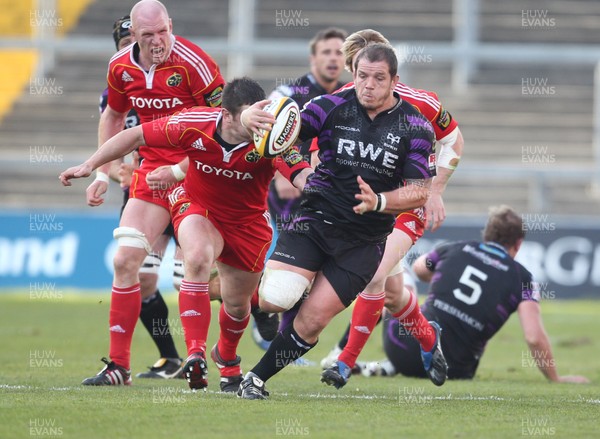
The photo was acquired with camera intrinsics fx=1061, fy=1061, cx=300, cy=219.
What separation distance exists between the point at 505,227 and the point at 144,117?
2.92 meters

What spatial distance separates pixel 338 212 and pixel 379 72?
2.89ft

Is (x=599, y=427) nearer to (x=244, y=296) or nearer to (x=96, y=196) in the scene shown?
(x=244, y=296)

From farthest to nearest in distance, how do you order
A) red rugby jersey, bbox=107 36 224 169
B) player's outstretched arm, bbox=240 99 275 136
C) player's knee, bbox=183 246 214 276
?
1. red rugby jersey, bbox=107 36 224 169
2. player's knee, bbox=183 246 214 276
3. player's outstretched arm, bbox=240 99 275 136

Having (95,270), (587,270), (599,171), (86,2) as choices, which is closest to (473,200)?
(599,171)

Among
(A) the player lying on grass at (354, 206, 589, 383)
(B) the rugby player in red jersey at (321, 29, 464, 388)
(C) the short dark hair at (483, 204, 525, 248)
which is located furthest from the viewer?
(C) the short dark hair at (483, 204, 525, 248)

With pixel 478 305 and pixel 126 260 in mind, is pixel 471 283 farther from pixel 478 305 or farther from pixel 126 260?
pixel 126 260

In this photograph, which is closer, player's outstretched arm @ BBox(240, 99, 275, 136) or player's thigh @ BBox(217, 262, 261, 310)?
player's outstretched arm @ BBox(240, 99, 275, 136)

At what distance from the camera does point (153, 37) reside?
729cm

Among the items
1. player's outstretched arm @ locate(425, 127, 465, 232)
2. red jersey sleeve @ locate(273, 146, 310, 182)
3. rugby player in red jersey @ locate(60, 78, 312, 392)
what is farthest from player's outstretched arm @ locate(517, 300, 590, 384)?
red jersey sleeve @ locate(273, 146, 310, 182)

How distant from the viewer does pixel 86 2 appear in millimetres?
24625

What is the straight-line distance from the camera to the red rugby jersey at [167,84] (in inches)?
294

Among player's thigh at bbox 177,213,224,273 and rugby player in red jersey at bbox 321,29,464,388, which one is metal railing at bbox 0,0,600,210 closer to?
rugby player in red jersey at bbox 321,29,464,388

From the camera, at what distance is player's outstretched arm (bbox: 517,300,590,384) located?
311 inches

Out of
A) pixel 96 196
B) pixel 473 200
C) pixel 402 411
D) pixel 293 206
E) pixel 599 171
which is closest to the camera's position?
pixel 402 411
